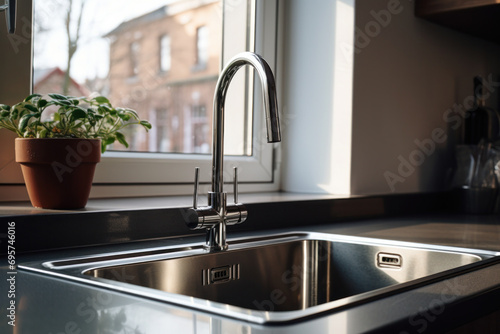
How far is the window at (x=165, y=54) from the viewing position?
63.0 inches

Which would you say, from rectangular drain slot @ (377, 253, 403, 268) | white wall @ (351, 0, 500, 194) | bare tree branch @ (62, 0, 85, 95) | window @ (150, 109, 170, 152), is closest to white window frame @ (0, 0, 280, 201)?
window @ (150, 109, 170, 152)

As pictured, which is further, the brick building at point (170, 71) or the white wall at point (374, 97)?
the white wall at point (374, 97)

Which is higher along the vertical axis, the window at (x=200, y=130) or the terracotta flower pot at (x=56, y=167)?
the window at (x=200, y=130)

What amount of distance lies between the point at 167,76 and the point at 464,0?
3.00 feet

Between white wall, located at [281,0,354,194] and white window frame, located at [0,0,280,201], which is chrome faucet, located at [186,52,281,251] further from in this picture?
white wall, located at [281,0,354,194]

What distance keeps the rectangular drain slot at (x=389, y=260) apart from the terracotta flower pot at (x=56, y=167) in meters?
0.59

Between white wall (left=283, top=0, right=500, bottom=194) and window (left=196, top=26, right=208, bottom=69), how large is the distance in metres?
0.28

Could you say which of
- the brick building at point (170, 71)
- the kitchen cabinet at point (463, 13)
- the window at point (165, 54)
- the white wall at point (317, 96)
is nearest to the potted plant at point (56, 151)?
the brick building at point (170, 71)

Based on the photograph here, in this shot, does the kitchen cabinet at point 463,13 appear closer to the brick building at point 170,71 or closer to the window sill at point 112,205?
the brick building at point 170,71

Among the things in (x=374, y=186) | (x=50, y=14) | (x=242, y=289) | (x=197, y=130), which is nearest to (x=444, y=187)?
(x=374, y=186)

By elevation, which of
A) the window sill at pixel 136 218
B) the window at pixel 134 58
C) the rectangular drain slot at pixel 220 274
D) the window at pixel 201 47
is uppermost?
the window at pixel 201 47

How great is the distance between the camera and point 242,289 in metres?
1.13

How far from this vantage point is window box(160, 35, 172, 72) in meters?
1.60

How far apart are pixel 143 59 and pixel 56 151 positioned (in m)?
0.56
